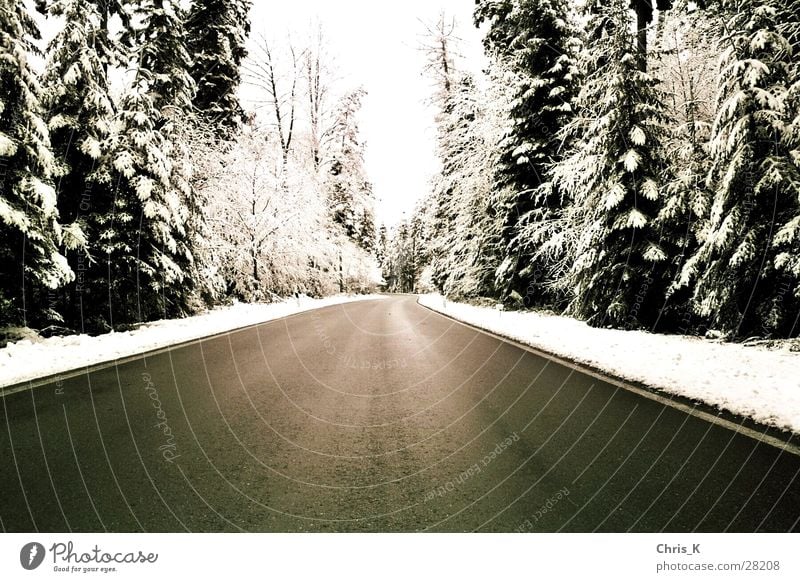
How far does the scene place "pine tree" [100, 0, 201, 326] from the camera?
12.5 m

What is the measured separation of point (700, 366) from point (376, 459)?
528 centimetres

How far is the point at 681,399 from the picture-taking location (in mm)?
4859

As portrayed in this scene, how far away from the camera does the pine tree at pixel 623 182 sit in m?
10.5

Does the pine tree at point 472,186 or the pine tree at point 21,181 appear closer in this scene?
the pine tree at point 21,181

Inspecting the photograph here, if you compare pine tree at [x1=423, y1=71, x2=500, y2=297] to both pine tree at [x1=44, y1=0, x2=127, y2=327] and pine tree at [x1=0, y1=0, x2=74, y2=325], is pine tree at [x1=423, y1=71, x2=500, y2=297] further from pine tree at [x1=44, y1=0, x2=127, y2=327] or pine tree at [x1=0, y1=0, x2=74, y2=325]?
pine tree at [x1=0, y1=0, x2=74, y2=325]

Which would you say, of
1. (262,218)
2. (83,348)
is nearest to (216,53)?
(262,218)

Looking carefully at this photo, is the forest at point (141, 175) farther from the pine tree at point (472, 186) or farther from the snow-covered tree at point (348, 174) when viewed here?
the pine tree at point (472, 186)

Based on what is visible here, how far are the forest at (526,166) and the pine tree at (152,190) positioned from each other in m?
0.06

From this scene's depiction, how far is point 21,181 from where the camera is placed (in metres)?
9.24

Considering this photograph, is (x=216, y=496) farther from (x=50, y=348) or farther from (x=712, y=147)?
(x=712, y=147)

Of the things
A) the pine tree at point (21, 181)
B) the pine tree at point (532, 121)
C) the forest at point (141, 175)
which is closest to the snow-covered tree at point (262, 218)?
the forest at point (141, 175)

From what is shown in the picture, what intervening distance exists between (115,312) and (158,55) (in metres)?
10.1
